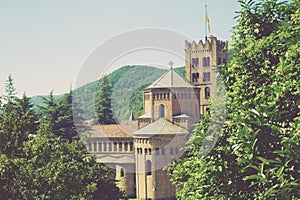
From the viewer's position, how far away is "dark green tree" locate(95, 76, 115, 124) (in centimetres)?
7756

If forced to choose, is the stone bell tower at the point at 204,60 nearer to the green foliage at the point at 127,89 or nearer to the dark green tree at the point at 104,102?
the green foliage at the point at 127,89

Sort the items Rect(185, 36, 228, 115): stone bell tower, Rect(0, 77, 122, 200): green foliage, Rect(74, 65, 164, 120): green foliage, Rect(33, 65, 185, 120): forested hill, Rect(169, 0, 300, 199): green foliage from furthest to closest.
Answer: Rect(185, 36, 228, 115): stone bell tower < Rect(33, 65, 185, 120): forested hill < Rect(74, 65, 164, 120): green foliage < Rect(0, 77, 122, 200): green foliage < Rect(169, 0, 300, 199): green foliage

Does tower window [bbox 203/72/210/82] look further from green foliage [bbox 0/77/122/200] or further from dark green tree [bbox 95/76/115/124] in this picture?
green foliage [bbox 0/77/122/200]

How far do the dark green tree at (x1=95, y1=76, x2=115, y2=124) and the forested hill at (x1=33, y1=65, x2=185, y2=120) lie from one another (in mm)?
938

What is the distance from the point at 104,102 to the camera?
7975cm

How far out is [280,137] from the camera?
8602mm

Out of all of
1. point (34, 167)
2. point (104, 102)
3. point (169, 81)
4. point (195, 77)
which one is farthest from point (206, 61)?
point (34, 167)

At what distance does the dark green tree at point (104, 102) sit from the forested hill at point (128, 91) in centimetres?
94

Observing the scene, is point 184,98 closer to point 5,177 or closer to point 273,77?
point 5,177

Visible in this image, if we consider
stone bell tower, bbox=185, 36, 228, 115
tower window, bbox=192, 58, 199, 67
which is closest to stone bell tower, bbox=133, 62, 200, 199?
stone bell tower, bbox=185, 36, 228, 115

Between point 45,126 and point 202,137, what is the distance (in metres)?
15.9

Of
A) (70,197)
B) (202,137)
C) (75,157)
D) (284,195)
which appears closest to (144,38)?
(75,157)

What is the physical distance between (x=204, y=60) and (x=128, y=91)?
18114 millimetres

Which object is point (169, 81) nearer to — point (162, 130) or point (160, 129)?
point (160, 129)
